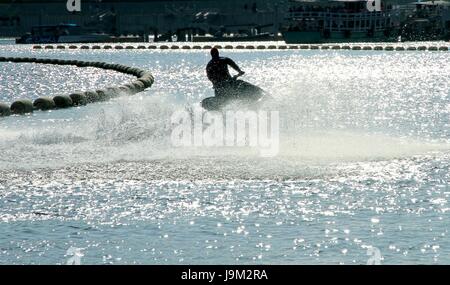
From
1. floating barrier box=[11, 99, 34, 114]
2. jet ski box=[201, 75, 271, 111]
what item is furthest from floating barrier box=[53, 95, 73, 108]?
jet ski box=[201, 75, 271, 111]

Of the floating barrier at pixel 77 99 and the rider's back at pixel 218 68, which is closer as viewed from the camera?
the rider's back at pixel 218 68

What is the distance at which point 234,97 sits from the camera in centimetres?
4456

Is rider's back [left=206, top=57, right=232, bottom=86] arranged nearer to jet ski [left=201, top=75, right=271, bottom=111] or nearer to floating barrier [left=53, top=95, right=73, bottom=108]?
jet ski [left=201, top=75, right=271, bottom=111]

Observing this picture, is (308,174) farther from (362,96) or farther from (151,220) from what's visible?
(362,96)

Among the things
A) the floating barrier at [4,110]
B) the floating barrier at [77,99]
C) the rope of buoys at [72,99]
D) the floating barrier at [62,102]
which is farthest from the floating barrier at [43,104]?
the floating barrier at [4,110]

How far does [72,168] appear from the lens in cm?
3394

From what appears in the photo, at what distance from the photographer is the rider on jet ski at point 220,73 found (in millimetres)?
43344

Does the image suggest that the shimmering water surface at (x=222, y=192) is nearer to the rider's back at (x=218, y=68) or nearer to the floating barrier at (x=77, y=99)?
the rider's back at (x=218, y=68)

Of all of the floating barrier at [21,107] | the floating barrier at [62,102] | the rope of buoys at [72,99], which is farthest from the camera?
the floating barrier at [62,102]

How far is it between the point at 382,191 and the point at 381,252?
23.9 feet

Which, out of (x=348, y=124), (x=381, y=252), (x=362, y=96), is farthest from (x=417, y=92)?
(x=381, y=252)

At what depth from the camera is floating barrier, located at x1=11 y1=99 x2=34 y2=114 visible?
58.3 meters

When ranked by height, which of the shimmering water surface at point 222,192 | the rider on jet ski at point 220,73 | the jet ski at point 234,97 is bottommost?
the shimmering water surface at point 222,192
